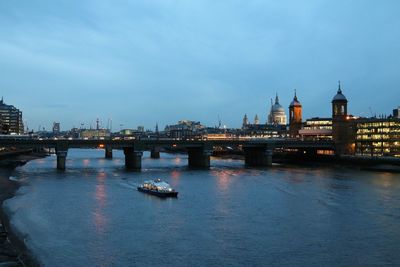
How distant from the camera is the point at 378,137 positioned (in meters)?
174

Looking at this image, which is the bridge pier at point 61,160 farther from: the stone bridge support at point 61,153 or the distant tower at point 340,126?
the distant tower at point 340,126

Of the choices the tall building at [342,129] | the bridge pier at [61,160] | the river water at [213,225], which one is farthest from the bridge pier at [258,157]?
the river water at [213,225]

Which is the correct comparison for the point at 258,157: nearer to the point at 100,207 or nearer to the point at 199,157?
the point at 199,157

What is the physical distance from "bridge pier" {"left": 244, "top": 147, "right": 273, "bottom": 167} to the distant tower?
33.5m

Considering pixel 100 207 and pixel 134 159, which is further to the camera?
pixel 134 159

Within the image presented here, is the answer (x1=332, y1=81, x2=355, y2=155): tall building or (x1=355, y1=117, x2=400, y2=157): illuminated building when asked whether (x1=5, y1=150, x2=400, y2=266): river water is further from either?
(x1=332, y1=81, x2=355, y2=155): tall building

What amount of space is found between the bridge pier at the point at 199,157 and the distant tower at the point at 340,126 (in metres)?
56.1

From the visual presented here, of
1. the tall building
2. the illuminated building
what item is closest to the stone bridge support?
the tall building

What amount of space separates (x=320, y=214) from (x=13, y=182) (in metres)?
63.2

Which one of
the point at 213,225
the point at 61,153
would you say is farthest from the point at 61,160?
the point at 213,225

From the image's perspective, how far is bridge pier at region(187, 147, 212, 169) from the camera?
151 m

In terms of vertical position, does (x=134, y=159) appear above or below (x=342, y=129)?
below

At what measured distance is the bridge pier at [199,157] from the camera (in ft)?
497

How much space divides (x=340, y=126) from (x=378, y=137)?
17.6 meters
